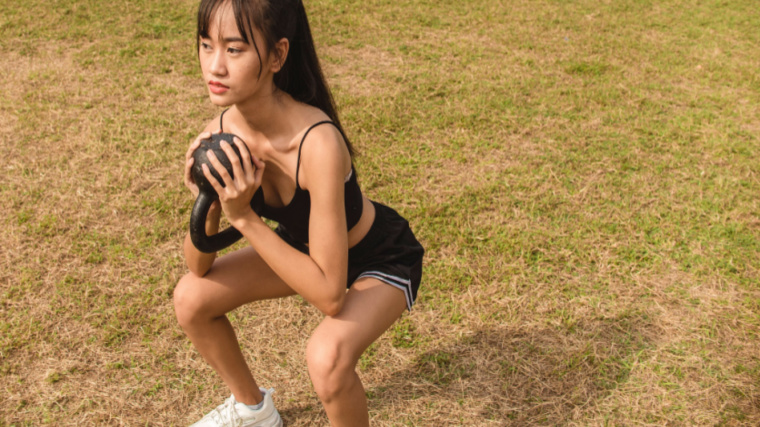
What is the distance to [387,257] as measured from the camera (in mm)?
2402

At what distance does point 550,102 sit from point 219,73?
3861mm

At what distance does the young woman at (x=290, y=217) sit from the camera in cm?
199

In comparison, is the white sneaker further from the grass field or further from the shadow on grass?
the shadow on grass

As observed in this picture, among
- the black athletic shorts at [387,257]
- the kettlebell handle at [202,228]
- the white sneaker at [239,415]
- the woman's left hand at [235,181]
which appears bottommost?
the white sneaker at [239,415]

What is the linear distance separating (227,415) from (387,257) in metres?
1.02

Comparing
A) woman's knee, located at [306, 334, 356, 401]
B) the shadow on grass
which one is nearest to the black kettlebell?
Result: woman's knee, located at [306, 334, 356, 401]

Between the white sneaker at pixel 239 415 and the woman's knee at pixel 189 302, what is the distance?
1.68 feet

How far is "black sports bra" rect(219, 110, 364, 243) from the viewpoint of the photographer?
223 cm

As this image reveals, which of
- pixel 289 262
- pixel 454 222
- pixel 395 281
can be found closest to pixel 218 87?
pixel 289 262

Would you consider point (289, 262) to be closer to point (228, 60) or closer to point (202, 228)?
point (202, 228)

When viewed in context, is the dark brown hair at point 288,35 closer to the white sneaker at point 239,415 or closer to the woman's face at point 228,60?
the woman's face at point 228,60

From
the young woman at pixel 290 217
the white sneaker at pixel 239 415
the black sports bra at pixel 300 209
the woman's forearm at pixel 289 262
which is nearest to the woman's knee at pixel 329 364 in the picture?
the young woman at pixel 290 217

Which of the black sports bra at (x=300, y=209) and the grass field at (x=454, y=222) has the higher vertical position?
the black sports bra at (x=300, y=209)

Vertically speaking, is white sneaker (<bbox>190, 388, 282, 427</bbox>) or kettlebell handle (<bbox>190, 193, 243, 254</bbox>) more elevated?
kettlebell handle (<bbox>190, 193, 243, 254</bbox>)
